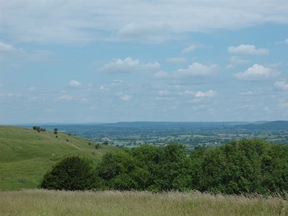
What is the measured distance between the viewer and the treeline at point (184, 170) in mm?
40281

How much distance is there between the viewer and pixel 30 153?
100062mm

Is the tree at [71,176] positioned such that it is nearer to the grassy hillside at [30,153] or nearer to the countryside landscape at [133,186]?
the countryside landscape at [133,186]

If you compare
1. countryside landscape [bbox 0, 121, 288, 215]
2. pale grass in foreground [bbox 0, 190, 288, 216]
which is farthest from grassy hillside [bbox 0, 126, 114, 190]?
pale grass in foreground [bbox 0, 190, 288, 216]

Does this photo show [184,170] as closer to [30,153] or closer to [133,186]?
[133,186]

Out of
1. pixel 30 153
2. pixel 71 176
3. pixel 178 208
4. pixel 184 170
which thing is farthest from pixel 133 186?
pixel 30 153

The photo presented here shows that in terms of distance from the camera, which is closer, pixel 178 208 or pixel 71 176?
pixel 178 208

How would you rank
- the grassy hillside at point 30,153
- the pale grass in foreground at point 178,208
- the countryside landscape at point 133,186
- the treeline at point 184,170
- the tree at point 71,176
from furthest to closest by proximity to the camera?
the grassy hillside at point 30,153, the treeline at point 184,170, the tree at point 71,176, the countryside landscape at point 133,186, the pale grass in foreground at point 178,208

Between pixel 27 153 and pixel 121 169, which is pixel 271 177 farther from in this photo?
pixel 27 153

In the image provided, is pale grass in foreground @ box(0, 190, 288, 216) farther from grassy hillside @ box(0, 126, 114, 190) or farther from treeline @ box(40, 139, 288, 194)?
grassy hillside @ box(0, 126, 114, 190)

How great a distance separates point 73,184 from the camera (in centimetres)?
3962

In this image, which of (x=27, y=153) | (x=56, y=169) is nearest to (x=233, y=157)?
(x=56, y=169)

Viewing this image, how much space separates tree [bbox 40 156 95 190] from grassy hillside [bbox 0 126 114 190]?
57.5 feet

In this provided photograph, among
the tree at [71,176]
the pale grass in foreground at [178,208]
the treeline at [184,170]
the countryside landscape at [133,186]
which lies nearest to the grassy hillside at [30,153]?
the countryside landscape at [133,186]

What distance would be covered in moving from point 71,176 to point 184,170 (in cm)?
1140
